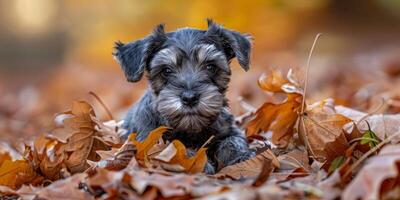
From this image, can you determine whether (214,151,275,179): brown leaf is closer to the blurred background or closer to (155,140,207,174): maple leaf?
(155,140,207,174): maple leaf

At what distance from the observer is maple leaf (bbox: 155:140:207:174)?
4699 millimetres

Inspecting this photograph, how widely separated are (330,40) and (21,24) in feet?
31.0

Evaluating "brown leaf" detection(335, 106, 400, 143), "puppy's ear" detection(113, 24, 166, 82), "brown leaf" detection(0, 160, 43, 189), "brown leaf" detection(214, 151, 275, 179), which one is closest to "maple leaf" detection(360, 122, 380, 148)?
"brown leaf" detection(335, 106, 400, 143)

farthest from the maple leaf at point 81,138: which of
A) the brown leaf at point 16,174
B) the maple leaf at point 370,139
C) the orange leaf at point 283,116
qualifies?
the maple leaf at point 370,139

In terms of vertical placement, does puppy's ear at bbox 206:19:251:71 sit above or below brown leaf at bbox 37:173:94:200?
above

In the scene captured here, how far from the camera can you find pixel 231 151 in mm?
5695

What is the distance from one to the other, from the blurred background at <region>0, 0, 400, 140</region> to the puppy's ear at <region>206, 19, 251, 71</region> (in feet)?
12.7

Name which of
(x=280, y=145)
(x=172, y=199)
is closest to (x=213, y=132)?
(x=280, y=145)

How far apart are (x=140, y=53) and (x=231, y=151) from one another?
39.0 inches

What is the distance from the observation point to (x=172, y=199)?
13.3 feet

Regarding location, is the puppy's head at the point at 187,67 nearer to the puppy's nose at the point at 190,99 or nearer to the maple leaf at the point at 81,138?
the puppy's nose at the point at 190,99

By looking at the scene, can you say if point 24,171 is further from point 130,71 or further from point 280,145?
point 280,145

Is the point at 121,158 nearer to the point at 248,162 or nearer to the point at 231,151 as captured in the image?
the point at 248,162

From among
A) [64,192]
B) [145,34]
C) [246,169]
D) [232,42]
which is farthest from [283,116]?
[145,34]
